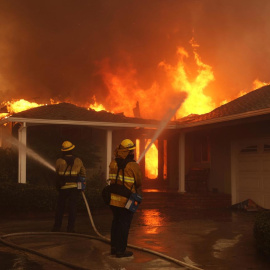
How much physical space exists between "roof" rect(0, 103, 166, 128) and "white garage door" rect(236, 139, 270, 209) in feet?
11.1

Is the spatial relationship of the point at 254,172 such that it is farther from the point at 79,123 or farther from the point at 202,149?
the point at 79,123

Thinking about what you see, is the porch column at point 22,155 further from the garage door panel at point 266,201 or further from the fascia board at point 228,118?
the garage door panel at point 266,201

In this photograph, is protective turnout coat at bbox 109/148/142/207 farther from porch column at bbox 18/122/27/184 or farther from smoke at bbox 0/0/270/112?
smoke at bbox 0/0/270/112

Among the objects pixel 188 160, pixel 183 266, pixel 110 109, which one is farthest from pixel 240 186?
pixel 110 109

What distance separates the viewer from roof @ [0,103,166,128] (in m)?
16.2

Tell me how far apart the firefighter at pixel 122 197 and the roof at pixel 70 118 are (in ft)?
29.3

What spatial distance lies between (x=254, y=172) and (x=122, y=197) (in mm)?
9664

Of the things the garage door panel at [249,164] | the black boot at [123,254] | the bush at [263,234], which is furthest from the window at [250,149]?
the black boot at [123,254]

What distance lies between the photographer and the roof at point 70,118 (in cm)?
1625

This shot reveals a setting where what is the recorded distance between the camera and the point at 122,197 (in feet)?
24.9

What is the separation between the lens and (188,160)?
2069 cm

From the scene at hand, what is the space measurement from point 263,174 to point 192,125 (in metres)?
3.01

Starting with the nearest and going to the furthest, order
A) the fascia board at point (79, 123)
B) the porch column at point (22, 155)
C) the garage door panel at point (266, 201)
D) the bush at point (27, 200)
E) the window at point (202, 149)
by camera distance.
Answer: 1. the bush at point (27, 200)
2. the garage door panel at point (266, 201)
3. the fascia board at point (79, 123)
4. the porch column at point (22, 155)
5. the window at point (202, 149)

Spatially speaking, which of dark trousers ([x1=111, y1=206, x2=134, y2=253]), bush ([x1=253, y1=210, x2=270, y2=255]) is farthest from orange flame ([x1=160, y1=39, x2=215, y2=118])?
dark trousers ([x1=111, y1=206, x2=134, y2=253])
